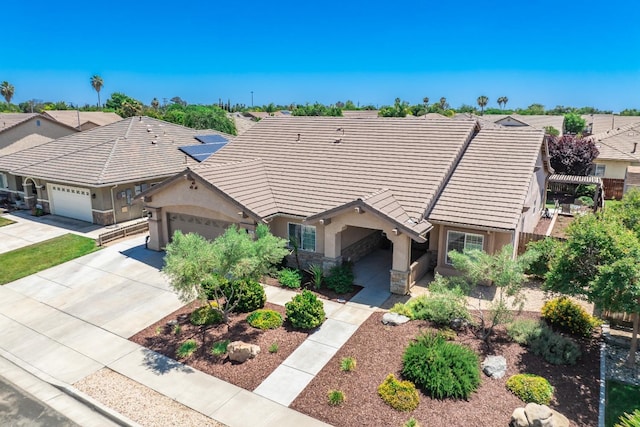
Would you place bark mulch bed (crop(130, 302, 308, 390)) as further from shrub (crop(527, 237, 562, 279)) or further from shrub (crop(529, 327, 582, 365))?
shrub (crop(527, 237, 562, 279))

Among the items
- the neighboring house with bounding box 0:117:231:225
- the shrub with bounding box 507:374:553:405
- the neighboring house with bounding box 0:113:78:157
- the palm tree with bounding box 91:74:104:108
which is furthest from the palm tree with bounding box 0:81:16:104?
the shrub with bounding box 507:374:553:405

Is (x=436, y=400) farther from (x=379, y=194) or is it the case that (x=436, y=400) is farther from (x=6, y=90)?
(x=6, y=90)

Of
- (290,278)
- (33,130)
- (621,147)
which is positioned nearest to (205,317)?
(290,278)

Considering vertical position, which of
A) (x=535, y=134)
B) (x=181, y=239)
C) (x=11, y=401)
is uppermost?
(x=535, y=134)

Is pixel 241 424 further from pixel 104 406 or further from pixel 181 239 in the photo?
pixel 181 239

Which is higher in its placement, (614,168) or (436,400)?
(614,168)

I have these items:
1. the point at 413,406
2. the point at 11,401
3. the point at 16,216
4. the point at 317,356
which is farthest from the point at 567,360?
the point at 16,216

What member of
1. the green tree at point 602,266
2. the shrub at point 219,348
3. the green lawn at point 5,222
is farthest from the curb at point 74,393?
the green lawn at point 5,222

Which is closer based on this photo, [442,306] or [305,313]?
[442,306]
